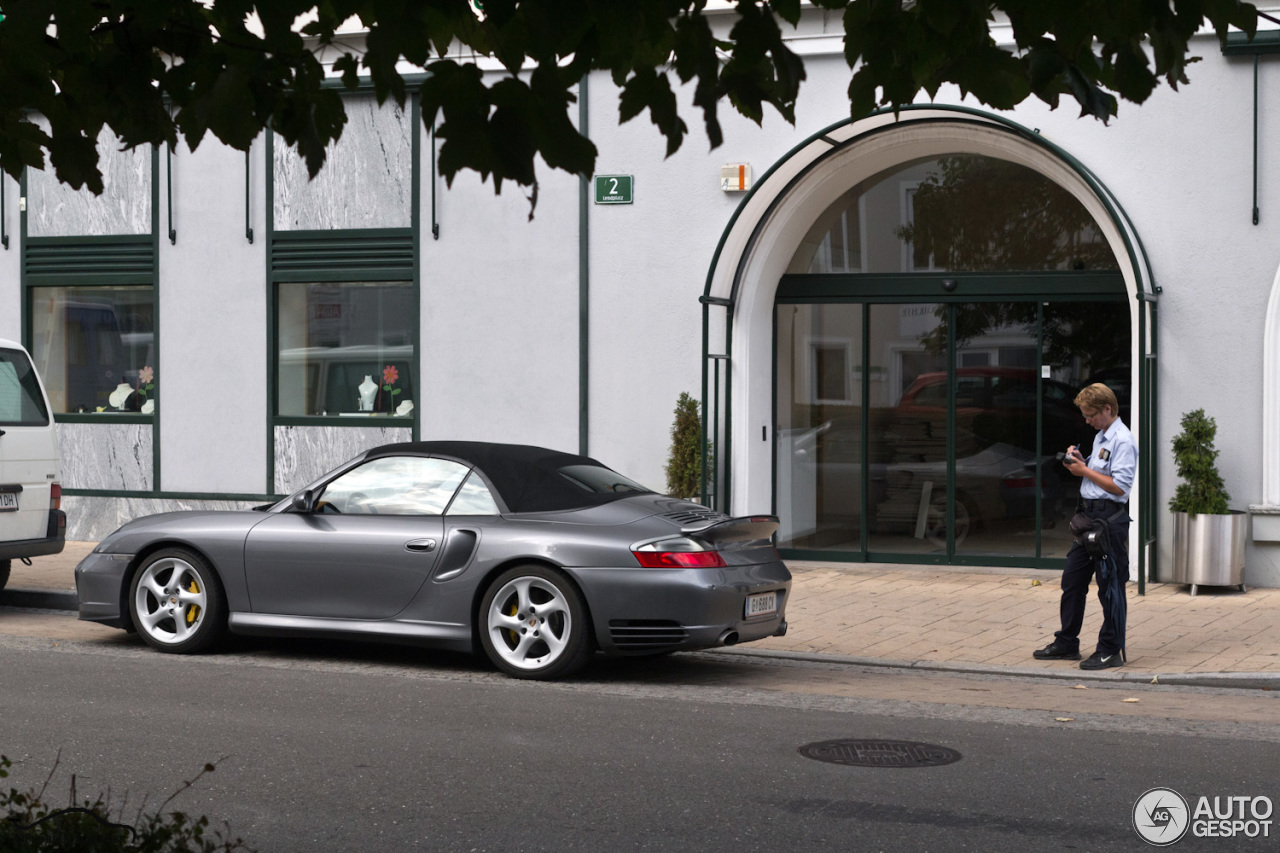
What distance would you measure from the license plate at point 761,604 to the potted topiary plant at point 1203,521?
5.05 metres

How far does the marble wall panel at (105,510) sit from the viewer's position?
15602 mm

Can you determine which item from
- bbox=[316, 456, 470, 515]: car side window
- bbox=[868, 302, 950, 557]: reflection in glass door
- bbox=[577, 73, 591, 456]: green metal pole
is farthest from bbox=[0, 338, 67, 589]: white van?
bbox=[868, 302, 950, 557]: reflection in glass door

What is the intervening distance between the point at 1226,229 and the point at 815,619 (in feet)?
16.5

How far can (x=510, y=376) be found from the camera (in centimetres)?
1459

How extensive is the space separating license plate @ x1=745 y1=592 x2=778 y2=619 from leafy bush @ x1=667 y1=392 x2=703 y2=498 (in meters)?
5.27

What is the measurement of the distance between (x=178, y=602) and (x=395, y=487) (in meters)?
1.62

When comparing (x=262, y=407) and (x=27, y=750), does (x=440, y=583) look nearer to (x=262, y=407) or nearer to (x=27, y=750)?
(x=27, y=750)

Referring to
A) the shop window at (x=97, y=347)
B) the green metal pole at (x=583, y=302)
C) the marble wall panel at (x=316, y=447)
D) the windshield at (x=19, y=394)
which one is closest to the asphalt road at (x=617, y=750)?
the windshield at (x=19, y=394)

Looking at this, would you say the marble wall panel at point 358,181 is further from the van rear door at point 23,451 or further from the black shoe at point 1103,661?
the black shoe at point 1103,661

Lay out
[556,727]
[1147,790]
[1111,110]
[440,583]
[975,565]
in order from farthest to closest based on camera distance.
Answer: [975,565]
[440,583]
[556,727]
[1147,790]
[1111,110]

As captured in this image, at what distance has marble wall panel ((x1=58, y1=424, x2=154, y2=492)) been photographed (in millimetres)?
15742

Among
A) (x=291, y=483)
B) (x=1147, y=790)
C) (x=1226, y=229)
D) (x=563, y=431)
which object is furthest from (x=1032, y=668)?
(x=291, y=483)

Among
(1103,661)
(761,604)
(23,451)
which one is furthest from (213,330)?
(1103,661)

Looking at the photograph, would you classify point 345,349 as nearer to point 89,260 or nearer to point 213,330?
point 213,330
